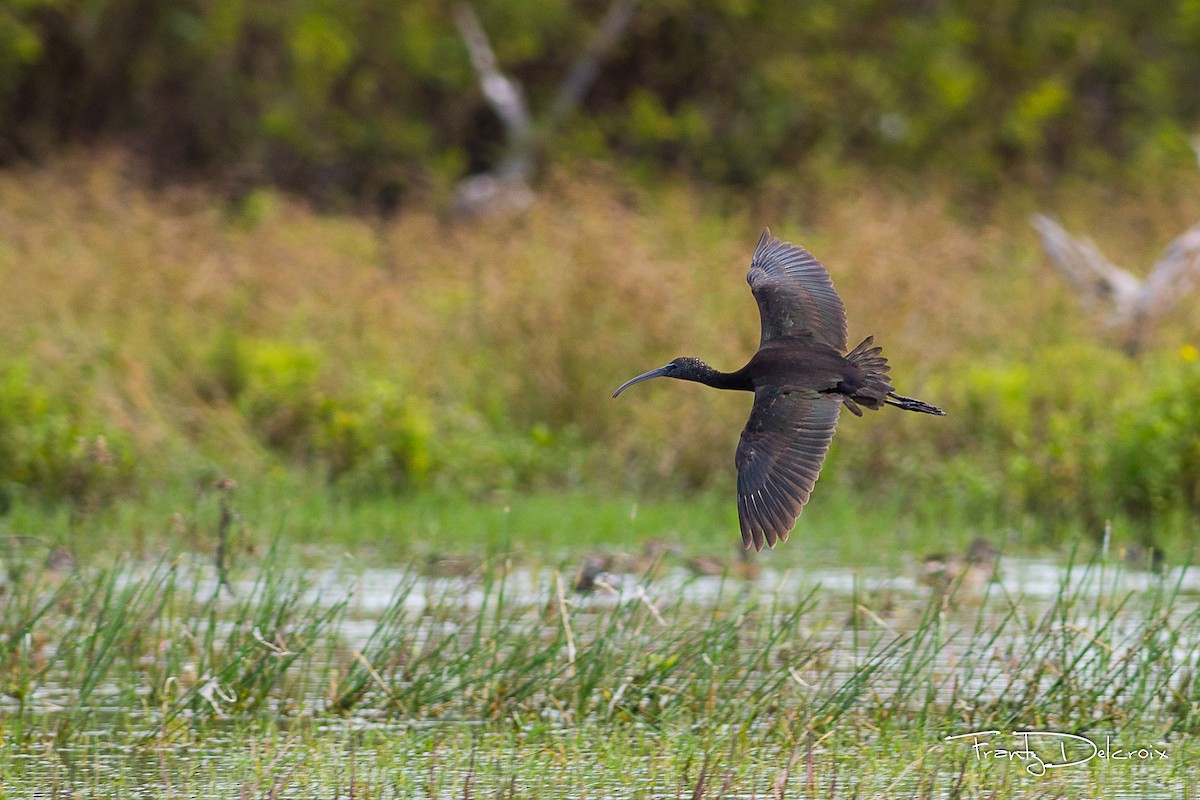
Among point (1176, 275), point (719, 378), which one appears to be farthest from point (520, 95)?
point (719, 378)

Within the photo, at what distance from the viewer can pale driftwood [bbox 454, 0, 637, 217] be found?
20.4 m

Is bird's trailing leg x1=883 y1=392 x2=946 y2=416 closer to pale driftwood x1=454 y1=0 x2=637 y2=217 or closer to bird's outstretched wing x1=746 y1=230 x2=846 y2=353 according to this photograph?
bird's outstretched wing x1=746 y1=230 x2=846 y2=353

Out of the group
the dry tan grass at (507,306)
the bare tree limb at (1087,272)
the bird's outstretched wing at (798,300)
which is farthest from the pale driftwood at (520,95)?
the bird's outstretched wing at (798,300)

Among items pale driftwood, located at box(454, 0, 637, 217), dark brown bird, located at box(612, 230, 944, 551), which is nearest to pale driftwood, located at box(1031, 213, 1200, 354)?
dark brown bird, located at box(612, 230, 944, 551)

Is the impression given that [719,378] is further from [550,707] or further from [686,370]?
[550,707]

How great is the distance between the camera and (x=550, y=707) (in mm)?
5848

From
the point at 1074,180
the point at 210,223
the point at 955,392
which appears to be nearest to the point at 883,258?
the point at 955,392

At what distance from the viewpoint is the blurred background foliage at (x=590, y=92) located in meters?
20.5

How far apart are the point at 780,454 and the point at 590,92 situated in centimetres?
1687

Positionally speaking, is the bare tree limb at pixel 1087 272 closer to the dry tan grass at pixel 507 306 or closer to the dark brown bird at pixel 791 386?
the dry tan grass at pixel 507 306

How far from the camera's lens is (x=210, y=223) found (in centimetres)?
1363

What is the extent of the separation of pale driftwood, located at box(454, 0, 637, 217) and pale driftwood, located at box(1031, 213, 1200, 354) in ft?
25.2

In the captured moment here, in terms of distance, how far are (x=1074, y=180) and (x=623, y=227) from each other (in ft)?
32.2

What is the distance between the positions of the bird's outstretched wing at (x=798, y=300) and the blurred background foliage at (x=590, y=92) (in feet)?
45.0
